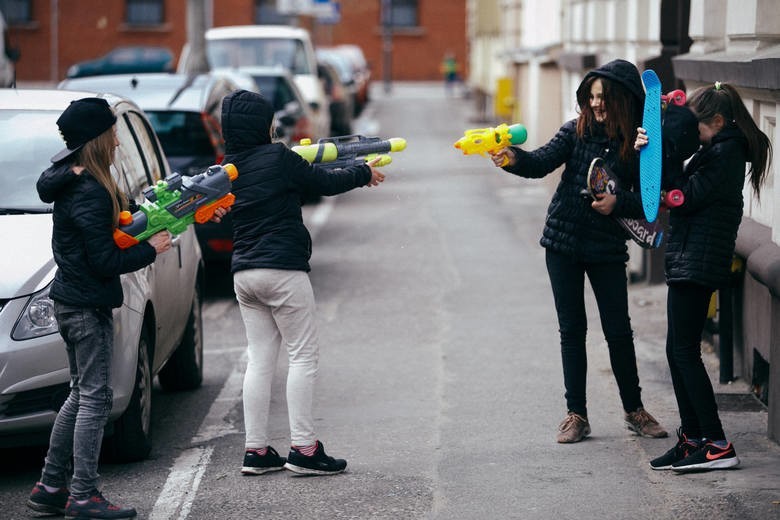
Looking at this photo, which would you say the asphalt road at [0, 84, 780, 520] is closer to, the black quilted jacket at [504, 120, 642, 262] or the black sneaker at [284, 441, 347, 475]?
the black sneaker at [284, 441, 347, 475]

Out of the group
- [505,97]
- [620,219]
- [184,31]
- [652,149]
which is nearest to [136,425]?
[620,219]

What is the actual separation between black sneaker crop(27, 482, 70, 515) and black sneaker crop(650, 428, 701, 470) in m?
2.60

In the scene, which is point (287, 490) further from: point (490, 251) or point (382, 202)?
point (382, 202)

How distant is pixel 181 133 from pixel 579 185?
579 cm

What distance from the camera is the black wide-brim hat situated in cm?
538

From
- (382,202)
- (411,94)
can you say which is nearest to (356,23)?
(411,94)

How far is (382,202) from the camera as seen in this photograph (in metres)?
18.7

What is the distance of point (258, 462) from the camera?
615cm

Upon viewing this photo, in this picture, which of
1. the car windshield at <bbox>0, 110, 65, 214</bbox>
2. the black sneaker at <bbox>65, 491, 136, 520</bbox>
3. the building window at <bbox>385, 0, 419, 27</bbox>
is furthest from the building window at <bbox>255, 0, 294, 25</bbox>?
the black sneaker at <bbox>65, 491, 136, 520</bbox>

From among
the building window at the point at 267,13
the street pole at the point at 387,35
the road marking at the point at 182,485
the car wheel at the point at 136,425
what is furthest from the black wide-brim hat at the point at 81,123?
the building window at the point at 267,13

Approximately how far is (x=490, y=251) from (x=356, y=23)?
147 feet

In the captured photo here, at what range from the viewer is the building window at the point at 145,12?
5500cm

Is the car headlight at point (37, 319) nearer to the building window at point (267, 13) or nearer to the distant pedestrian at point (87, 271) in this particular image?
the distant pedestrian at point (87, 271)

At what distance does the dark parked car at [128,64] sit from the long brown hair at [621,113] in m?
30.5
